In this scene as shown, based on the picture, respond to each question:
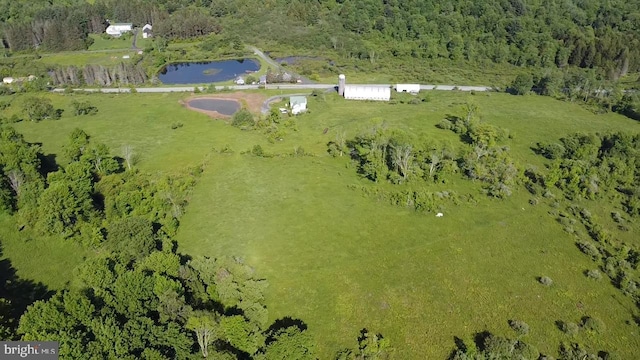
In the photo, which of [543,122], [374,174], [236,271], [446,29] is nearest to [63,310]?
[236,271]

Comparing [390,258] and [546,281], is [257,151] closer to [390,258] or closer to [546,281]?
[390,258]

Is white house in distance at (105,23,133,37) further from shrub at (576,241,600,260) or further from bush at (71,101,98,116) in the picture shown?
shrub at (576,241,600,260)

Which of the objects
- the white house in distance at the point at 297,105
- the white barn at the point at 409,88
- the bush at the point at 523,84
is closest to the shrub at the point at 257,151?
the white house in distance at the point at 297,105

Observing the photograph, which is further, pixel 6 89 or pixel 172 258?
pixel 6 89

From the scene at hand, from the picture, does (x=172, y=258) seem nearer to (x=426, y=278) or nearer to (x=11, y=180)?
(x=426, y=278)

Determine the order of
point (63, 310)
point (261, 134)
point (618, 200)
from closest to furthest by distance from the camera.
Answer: point (63, 310)
point (618, 200)
point (261, 134)

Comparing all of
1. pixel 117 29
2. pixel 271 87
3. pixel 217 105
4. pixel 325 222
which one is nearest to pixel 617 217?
pixel 325 222
